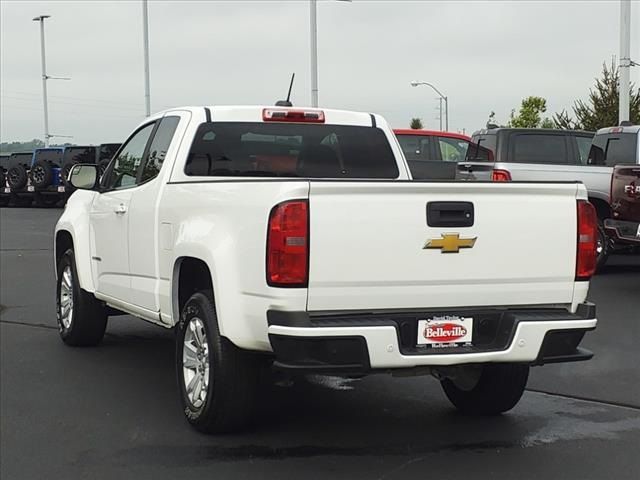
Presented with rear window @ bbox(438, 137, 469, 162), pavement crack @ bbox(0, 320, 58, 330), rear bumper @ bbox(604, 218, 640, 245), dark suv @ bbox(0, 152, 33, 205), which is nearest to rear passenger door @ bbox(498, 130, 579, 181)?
rear bumper @ bbox(604, 218, 640, 245)

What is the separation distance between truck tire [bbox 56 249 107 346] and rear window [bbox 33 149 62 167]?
2387cm

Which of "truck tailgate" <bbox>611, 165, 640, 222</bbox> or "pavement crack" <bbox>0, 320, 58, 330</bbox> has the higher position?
"truck tailgate" <bbox>611, 165, 640, 222</bbox>

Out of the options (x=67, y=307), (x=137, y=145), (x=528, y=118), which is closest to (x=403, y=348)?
(x=137, y=145)

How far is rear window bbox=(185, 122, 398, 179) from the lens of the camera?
6.10 metres

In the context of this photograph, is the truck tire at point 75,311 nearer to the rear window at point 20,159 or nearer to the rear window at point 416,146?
the rear window at point 416,146

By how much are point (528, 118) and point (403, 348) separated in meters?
58.0

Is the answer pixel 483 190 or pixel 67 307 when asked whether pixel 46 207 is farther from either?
pixel 483 190

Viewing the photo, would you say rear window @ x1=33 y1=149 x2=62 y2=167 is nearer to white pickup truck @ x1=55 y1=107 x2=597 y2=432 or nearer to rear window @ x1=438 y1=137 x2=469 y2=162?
rear window @ x1=438 y1=137 x2=469 y2=162

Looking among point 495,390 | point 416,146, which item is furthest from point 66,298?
point 416,146

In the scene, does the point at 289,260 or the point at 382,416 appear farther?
the point at 382,416

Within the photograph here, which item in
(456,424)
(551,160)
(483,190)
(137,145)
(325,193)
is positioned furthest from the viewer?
(551,160)

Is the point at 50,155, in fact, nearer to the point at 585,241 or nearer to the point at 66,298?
the point at 66,298

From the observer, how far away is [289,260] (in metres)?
4.38

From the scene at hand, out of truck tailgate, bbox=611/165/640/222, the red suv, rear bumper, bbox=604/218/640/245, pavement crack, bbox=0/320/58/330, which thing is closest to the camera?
pavement crack, bbox=0/320/58/330
